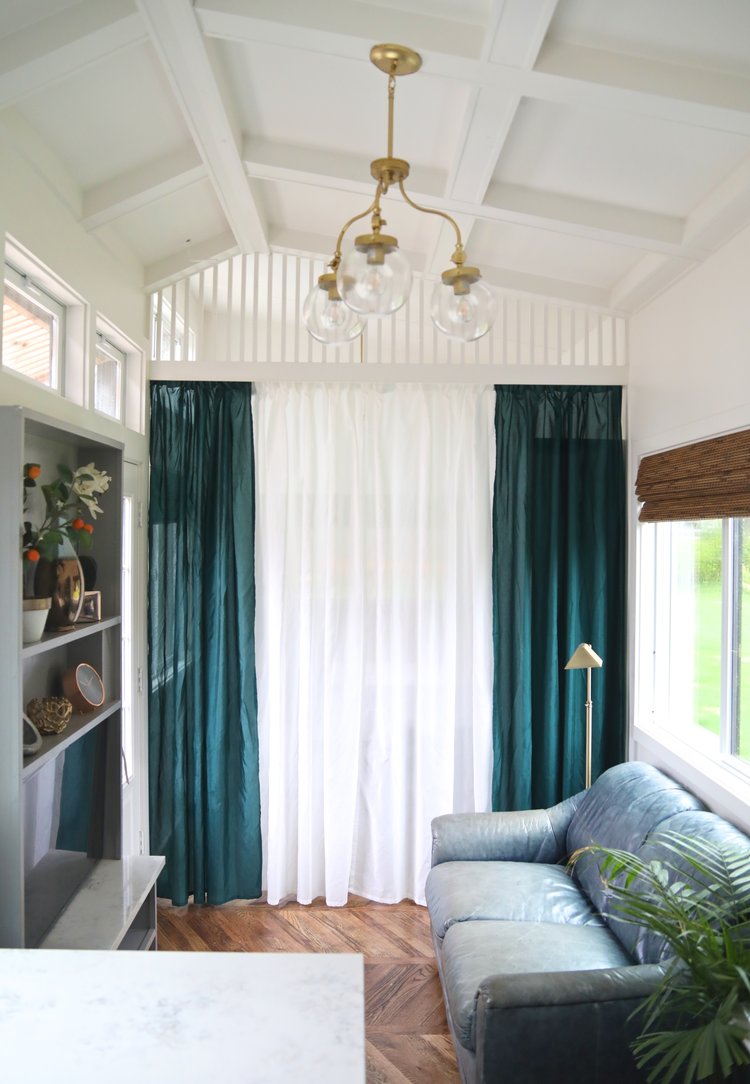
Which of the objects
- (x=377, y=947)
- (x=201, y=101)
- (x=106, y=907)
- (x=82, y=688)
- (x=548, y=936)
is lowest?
(x=377, y=947)

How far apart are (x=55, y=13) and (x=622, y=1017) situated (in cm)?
297

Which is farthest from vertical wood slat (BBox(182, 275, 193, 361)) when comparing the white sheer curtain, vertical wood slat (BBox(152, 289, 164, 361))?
the white sheer curtain

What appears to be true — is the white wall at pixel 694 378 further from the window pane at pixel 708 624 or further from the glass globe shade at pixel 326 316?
the glass globe shade at pixel 326 316

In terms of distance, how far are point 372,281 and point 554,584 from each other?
2.39 metres

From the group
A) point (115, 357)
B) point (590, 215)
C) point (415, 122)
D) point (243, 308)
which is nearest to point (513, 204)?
point (590, 215)

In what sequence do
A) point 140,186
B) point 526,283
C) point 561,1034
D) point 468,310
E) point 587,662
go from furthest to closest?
point 526,283 < point 587,662 < point 140,186 < point 561,1034 < point 468,310

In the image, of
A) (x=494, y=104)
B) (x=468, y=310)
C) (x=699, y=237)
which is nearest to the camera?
(x=468, y=310)

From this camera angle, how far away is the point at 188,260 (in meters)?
3.51

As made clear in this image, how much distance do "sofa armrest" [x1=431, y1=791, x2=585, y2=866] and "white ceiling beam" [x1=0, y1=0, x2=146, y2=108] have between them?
9.65ft

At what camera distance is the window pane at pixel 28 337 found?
243cm

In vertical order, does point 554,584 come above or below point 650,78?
below

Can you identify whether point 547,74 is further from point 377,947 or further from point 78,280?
point 377,947

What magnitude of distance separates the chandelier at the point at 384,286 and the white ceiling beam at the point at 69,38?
64cm

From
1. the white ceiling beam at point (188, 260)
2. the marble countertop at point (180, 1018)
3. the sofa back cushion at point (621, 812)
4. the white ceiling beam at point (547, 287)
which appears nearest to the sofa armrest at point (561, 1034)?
the sofa back cushion at point (621, 812)
